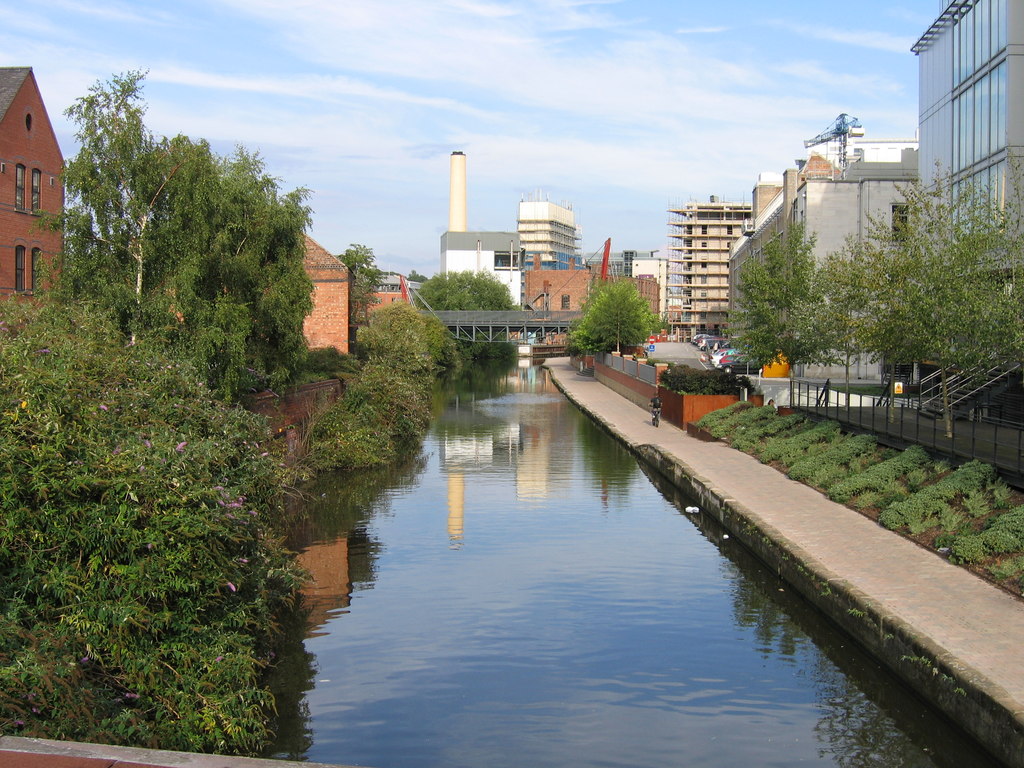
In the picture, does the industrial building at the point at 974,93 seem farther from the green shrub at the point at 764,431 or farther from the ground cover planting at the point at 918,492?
the ground cover planting at the point at 918,492

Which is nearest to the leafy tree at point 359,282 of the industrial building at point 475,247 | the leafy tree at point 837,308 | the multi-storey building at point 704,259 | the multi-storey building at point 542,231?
the leafy tree at point 837,308

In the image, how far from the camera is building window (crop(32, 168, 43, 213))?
33.8 metres

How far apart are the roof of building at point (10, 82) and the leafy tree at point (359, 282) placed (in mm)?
15618

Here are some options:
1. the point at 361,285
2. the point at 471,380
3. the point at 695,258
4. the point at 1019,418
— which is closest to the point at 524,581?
the point at 1019,418

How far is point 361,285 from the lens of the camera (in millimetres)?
52562

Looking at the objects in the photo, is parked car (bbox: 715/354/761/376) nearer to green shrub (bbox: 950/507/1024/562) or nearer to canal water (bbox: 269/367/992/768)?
canal water (bbox: 269/367/992/768)

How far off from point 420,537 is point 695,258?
413 feet

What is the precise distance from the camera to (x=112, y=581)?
29.7 feet

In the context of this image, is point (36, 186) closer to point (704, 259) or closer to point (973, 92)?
point (973, 92)

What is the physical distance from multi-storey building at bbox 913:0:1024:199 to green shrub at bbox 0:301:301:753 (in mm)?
22596

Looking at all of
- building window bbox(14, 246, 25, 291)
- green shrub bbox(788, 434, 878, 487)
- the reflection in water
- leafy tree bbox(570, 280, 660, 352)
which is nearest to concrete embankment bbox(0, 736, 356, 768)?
the reflection in water

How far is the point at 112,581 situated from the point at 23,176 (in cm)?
2847

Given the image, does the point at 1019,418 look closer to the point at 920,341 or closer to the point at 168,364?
the point at 920,341

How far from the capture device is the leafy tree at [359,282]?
1857 inches
